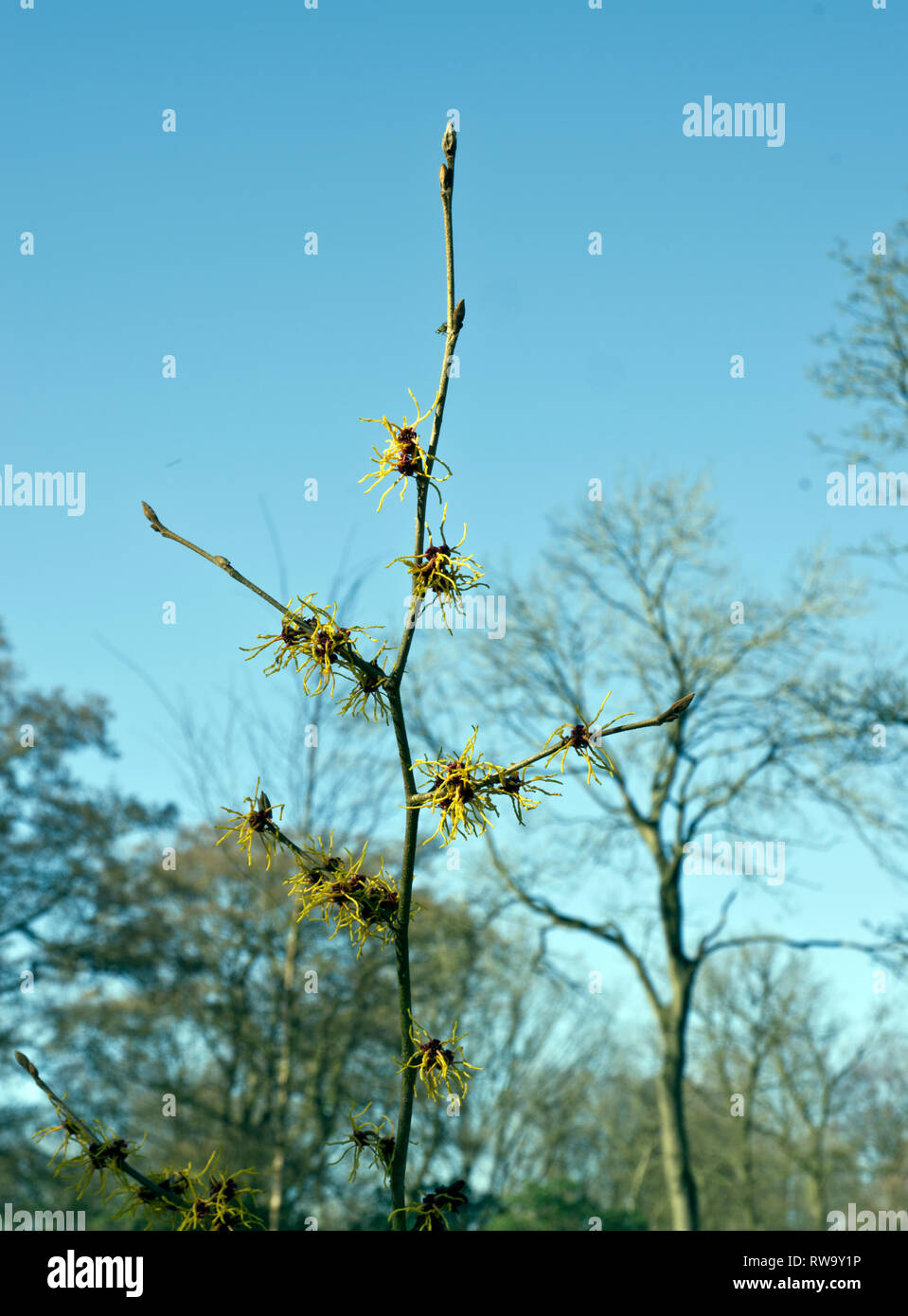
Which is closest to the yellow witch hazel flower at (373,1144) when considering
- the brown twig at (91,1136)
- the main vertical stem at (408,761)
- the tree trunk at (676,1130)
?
the main vertical stem at (408,761)

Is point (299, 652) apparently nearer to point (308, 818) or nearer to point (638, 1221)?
point (308, 818)

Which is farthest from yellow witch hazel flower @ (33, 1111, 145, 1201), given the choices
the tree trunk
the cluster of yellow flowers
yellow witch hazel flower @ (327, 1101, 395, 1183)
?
the tree trunk

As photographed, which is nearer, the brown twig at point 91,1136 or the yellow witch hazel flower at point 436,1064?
the yellow witch hazel flower at point 436,1064

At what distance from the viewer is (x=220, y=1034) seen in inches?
567

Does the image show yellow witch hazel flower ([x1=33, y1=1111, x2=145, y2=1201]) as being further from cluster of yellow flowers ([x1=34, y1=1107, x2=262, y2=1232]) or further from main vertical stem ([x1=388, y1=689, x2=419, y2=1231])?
main vertical stem ([x1=388, y1=689, x2=419, y2=1231])

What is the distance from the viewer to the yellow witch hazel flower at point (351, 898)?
4.85ft

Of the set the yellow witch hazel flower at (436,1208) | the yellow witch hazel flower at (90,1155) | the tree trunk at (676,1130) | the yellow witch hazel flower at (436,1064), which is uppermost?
the yellow witch hazel flower at (436,1064)

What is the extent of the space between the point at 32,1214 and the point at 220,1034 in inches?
115

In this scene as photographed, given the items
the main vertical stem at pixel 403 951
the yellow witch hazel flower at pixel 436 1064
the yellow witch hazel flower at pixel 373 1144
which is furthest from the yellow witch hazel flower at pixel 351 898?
the yellow witch hazel flower at pixel 373 1144

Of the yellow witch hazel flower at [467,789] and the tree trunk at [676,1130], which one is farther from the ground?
the yellow witch hazel flower at [467,789]

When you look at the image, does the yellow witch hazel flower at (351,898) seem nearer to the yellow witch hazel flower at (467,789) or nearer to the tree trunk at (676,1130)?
the yellow witch hazel flower at (467,789)

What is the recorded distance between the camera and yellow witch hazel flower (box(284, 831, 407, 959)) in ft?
4.85

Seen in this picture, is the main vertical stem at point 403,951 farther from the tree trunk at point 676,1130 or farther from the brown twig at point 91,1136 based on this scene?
the tree trunk at point 676,1130

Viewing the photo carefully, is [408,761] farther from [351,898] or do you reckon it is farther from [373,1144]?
[373,1144]
